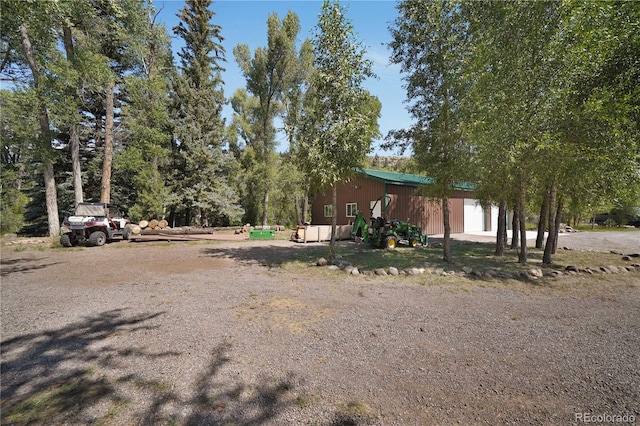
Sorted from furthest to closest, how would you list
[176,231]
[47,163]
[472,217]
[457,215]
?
[472,217]
[457,215]
[176,231]
[47,163]

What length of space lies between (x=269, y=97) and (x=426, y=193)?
18.6m

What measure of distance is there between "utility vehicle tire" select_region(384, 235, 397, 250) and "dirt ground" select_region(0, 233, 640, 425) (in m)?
5.83

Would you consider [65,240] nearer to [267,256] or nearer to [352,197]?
[267,256]

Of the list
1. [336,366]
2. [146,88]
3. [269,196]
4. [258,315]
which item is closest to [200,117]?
[146,88]

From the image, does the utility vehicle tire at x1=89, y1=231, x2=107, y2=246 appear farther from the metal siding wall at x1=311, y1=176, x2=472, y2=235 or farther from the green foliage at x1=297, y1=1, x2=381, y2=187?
the metal siding wall at x1=311, y1=176, x2=472, y2=235

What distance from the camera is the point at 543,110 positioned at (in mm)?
7297

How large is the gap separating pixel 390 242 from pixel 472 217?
1329 centimetres

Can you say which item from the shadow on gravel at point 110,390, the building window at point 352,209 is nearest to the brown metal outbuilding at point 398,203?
the building window at point 352,209

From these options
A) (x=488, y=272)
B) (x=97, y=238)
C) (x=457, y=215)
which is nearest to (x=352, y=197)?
(x=457, y=215)

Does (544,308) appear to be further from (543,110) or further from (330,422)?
(543,110)

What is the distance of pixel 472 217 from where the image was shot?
2206 cm

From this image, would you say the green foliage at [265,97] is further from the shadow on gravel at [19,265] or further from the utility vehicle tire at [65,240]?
the shadow on gravel at [19,265]

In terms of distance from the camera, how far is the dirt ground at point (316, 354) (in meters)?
2.33

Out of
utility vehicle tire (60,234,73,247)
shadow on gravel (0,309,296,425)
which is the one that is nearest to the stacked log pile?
utility vehicle tire (60,234,73,247)
